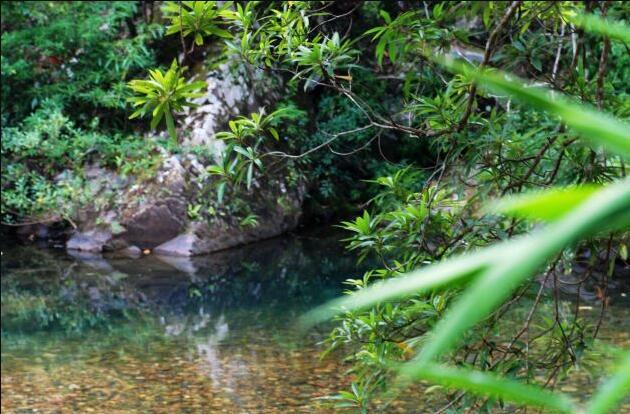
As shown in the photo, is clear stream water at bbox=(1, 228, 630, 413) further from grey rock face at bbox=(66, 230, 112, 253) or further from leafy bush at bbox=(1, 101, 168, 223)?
leafy bush at bbox=(1, 101, 168, 223)

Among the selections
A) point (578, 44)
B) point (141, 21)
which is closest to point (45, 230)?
point (141, 21)

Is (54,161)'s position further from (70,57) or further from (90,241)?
(70,57)

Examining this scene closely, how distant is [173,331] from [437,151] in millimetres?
3505

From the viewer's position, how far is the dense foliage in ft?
2.08

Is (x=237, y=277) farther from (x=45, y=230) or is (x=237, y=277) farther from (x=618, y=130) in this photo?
(x=618, y=130)

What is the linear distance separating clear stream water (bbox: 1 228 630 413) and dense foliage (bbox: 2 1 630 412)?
80cm

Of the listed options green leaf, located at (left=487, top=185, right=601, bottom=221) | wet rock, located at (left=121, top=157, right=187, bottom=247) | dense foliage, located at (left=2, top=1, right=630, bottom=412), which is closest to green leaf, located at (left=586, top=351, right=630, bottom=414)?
dense foliage, located at (left=2, top=1, right=630, bottom=412)

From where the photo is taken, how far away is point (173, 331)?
7.17 meters

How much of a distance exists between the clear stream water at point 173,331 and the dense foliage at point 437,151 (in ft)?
2.64

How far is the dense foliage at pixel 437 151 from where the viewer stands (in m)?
0.64

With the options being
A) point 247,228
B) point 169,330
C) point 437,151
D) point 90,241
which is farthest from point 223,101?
point 437,151

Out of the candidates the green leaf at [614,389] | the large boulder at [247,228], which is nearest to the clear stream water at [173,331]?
the large boulder at [247,228]

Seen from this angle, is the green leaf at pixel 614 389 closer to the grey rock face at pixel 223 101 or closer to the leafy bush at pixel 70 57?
the grey rock face at pixel 223 101

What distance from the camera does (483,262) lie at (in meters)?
0.59
